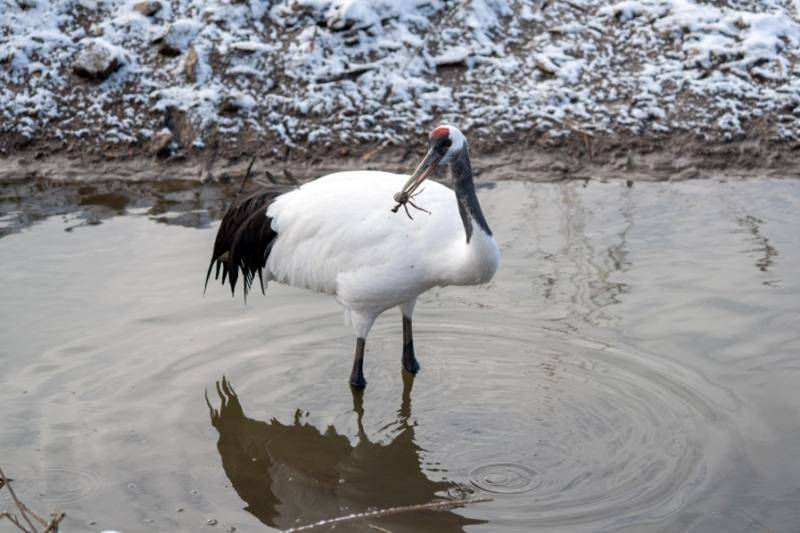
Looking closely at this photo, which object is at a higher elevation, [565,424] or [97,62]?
[97,62]

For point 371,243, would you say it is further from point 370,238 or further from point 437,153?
point 437,153

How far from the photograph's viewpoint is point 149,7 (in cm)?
845

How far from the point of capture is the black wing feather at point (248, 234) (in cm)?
530

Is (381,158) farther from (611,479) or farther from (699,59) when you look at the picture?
(611,479)

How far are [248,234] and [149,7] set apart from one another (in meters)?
3.85

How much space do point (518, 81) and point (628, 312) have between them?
118 inches

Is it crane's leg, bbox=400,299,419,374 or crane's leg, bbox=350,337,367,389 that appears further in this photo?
crane's leg, bbox=400,299,419,374

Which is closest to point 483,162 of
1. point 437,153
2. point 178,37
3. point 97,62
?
point 178,37

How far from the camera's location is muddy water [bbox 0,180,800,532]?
4.14 m

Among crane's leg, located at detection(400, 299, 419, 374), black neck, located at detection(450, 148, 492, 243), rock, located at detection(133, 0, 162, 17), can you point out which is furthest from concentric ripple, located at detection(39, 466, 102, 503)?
rock, located at detection(133, 0, 162, 17)

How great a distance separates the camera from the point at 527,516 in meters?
3.99

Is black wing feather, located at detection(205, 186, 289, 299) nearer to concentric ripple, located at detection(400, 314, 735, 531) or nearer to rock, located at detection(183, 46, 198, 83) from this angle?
concentric ripple, located at detection(400, 314, 735, 531)

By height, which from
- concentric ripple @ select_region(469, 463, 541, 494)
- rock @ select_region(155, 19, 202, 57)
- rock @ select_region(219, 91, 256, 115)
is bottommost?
concentric ripple @ select_region(469, 463, 541, 494)

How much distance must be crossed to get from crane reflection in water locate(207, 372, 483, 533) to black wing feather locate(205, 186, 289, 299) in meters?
0.69
